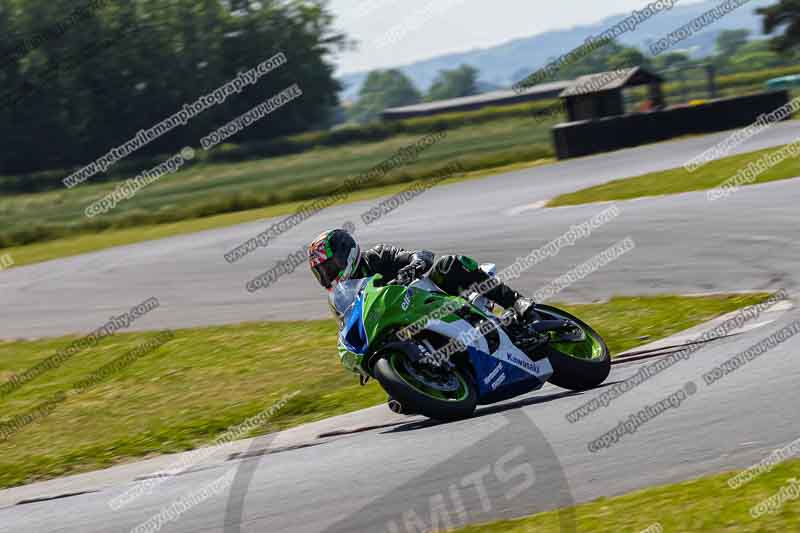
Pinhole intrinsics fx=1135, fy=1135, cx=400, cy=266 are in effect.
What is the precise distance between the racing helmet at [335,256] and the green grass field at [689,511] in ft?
9.82

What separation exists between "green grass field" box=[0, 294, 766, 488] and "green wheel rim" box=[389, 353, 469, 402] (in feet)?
6.68

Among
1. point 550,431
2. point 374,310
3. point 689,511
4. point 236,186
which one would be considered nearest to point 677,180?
point 374,310

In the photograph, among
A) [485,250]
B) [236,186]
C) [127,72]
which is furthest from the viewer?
[127,72]

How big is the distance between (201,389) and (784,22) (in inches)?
1815

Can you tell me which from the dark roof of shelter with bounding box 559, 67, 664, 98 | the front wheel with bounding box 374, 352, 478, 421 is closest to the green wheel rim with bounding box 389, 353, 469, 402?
the front wheel with bounding box 374, 352, 478, 421

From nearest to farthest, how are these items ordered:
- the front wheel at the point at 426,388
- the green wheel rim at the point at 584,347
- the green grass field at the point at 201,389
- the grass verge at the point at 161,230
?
the front wheel at the point at 426,388, the green wheel rim at the point at 584,347, the green grass field at the point at 201,389, the grass verge at the point at 161,230

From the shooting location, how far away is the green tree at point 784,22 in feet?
169

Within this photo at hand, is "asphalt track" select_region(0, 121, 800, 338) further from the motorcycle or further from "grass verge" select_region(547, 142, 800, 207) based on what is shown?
the motorcycle

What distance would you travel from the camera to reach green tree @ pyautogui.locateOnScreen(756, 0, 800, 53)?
51375 mm

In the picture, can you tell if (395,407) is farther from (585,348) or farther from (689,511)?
(689,511)

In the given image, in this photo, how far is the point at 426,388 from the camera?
7555 mm

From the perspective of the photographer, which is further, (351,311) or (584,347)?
(584,347)

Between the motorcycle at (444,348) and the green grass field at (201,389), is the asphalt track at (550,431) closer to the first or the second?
the motorcycle at (444,348)

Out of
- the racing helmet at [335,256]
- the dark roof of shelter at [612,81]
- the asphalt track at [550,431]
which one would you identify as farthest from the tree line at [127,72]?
the racing helmet at [335,256]
